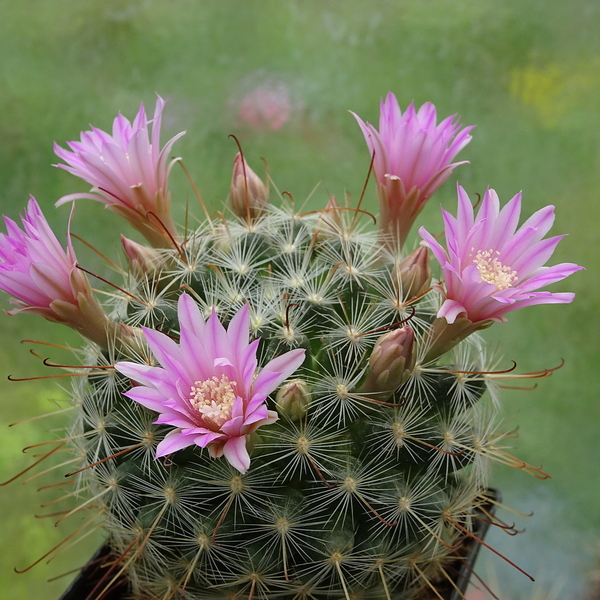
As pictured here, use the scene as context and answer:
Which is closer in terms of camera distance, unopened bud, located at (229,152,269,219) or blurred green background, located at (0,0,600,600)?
unopened bud, located at (229,152,269,219)

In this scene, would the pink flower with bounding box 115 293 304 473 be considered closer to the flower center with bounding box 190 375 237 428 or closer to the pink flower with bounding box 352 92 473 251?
the flower center with bounding box 190 375 237 428

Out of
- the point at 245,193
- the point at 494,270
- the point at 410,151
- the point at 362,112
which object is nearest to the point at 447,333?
the point at 494,270

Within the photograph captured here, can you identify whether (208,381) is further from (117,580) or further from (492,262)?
(117,580)

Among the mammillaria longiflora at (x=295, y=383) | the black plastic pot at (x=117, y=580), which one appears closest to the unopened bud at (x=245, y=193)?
the mammillaria longiflora at (x=295, y=383)

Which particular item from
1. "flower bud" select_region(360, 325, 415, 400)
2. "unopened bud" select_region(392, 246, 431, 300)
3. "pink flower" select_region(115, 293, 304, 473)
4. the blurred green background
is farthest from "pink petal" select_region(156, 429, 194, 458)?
the blurred green background

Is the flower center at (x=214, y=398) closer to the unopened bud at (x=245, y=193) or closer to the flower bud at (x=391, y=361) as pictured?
the flower bud at (x=391, y=361)

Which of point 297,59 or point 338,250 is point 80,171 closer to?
point 338,250

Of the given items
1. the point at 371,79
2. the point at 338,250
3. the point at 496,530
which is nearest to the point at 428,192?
the point at 338,250
